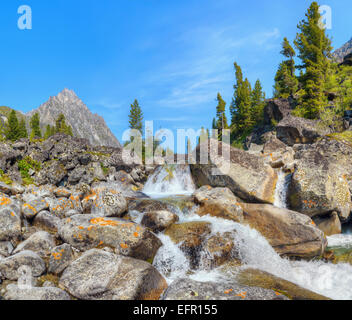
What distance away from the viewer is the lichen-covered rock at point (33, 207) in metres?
Answer: 10.8

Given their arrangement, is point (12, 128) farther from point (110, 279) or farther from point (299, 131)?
point (110, 279)

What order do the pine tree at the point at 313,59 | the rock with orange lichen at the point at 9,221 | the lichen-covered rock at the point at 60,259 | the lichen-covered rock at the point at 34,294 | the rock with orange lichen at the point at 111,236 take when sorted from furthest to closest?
the pine tree at the point at 313,59, the rock with orange lichen at the point at 9,221, the rock with orange lichen at the point at 111,236, the lichen-covered rock at the point at 60,259, the lichen-covered rock at the point at 34,294

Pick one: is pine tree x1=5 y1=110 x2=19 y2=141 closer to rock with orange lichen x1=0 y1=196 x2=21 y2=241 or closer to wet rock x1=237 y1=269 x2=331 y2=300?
rock with orange lichen x1=0 y1=196 x2=21 y2=241

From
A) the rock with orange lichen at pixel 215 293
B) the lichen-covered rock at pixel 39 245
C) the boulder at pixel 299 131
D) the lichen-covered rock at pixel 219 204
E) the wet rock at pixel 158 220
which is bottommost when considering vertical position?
the rock with orange lichen at pixel 215 293

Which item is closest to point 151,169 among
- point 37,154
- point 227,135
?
point 37,154

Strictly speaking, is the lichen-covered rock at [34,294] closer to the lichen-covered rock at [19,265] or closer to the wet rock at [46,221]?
the lichen-covered rock at [19,265]

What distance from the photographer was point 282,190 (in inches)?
571

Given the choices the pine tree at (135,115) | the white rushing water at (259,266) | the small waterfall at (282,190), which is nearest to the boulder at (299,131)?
the small waterfall at (282,190)

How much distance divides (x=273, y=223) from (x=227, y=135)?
A: 5835 centimetres

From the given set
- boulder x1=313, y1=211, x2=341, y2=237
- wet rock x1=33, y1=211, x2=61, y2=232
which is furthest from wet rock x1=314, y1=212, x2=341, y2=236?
wet rock x1=33, y1=211, x2=61, y2=232

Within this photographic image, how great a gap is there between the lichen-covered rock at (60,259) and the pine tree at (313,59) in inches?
1552

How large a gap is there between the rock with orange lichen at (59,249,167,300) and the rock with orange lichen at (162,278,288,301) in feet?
3.85

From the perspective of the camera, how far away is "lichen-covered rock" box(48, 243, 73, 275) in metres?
7.32
